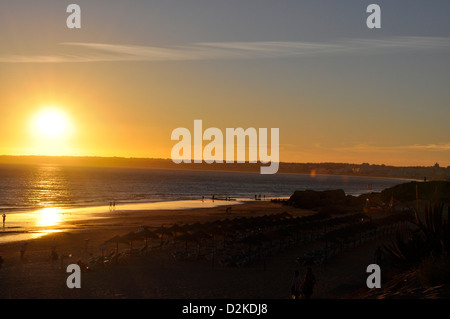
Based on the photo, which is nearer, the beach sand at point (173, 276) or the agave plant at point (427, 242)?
the agave plant at point (427, 242)

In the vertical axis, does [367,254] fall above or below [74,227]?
below

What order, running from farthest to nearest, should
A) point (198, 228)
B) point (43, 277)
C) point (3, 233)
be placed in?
point (3, 233) < point (198, 228) < point (43, 277)

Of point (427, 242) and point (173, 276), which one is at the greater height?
point (427, 242)

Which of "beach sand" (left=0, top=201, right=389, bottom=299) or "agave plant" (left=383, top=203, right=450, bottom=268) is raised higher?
"agave plant" (left=383, top=203, right=450, bottom=268)

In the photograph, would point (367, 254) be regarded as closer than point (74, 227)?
Yes

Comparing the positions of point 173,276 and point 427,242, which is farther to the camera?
point 173,276

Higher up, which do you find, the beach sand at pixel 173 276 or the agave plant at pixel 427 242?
the agave plant at pixel 427 242

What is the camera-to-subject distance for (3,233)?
33969 mm

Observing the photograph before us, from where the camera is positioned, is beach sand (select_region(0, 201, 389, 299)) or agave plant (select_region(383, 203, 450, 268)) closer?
agave plant (select_region(383, 203, 450, 268))
